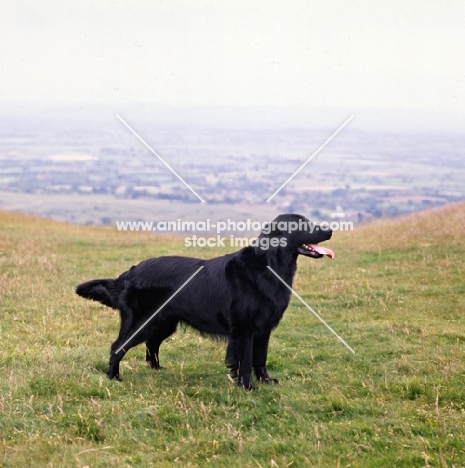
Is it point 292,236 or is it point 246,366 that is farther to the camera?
point 292,236

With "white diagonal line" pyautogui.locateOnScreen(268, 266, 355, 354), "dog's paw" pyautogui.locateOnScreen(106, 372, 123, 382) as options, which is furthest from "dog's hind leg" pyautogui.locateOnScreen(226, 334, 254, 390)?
"dog's paw" pyautogui.locateOnScreen(106, 372, 123, 382)

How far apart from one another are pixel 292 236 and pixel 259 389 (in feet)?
5.29

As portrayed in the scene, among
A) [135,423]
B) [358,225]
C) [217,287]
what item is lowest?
[358,225]

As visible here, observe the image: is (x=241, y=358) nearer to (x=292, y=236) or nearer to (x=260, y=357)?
(x=260, y=357)

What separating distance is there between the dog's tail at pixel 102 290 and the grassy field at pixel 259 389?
0.69 meters

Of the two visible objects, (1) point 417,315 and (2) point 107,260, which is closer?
(1) point 417,315

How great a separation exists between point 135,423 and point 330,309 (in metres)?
5.58

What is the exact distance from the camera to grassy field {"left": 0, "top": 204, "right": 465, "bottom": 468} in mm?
4855

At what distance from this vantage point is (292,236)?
6.85 m

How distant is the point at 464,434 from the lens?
5.04m

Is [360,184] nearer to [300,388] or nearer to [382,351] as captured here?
[382,351]

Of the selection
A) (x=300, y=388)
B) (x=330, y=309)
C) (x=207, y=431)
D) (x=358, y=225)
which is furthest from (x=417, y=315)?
(x=358, y=225)

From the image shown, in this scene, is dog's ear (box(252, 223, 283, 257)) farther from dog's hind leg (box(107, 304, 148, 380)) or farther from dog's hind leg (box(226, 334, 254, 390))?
dog's hind leg (box(107, 304, 148, 380))

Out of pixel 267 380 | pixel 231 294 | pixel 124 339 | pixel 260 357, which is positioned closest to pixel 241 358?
pixel 260 357
